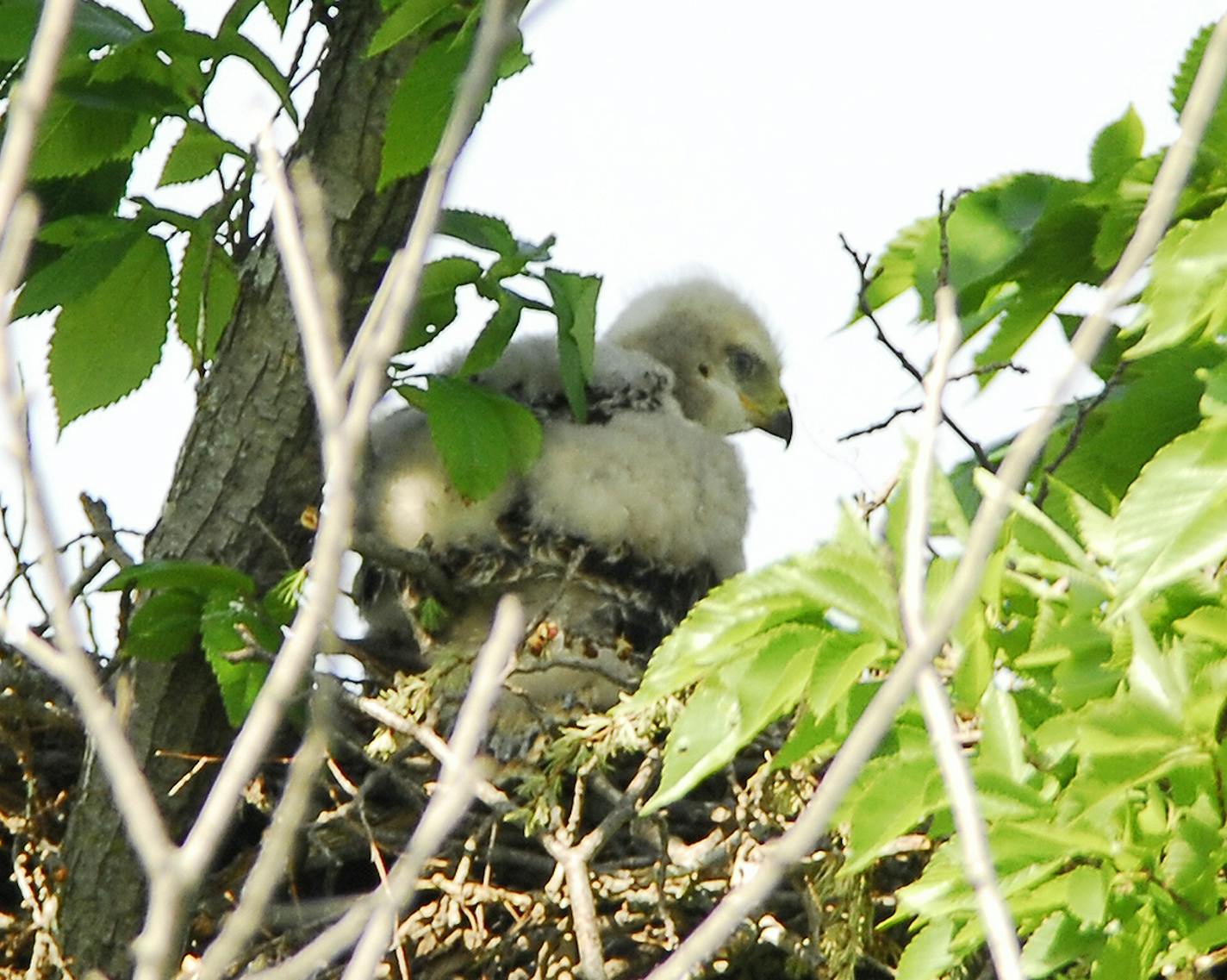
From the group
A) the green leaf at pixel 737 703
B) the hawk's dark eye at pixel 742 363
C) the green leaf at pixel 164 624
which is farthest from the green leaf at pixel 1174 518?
the hawk's dark eye at pixel 742 363

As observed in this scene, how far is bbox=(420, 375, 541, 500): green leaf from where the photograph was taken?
3.60 meters

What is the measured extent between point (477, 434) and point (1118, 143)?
4.37ft

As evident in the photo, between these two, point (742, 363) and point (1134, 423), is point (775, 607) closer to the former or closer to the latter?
point (1134, 423)

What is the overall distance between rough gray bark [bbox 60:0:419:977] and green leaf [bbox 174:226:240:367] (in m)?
0.08

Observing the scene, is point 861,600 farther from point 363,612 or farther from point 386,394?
point 363,612

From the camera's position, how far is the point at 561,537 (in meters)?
3.91

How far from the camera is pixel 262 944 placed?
351 centimetres

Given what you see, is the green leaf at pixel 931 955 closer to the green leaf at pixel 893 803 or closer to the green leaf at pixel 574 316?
the green leaf at pixel 893 803

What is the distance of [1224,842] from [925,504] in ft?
2.55

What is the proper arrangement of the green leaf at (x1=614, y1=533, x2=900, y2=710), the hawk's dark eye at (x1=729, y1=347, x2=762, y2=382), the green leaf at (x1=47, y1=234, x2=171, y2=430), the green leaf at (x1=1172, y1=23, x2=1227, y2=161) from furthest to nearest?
the hawk's dark eye at (x1=729, y1=347, x2=762, y2=382)
the green leaf at (x1=47, y1=234, x2=171, y2=430)
the green leaf at (x1=1172, y1=23, x2=1227, y2=161)
the green leaf at (x1=614, y1=533, x2=900, y2=710)

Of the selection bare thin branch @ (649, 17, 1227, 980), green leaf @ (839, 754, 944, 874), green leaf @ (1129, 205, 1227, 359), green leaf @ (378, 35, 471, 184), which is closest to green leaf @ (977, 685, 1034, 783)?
green leaf @ (839, 754, 944, 874)

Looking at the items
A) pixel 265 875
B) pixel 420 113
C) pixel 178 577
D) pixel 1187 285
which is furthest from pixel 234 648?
pixel 265 875

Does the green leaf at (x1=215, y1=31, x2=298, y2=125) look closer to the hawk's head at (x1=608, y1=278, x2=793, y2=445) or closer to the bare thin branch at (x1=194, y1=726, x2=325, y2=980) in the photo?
the bare thin branch at (x1=194, y1=726, x2=325, y2=980)

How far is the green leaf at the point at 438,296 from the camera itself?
3617 mm
